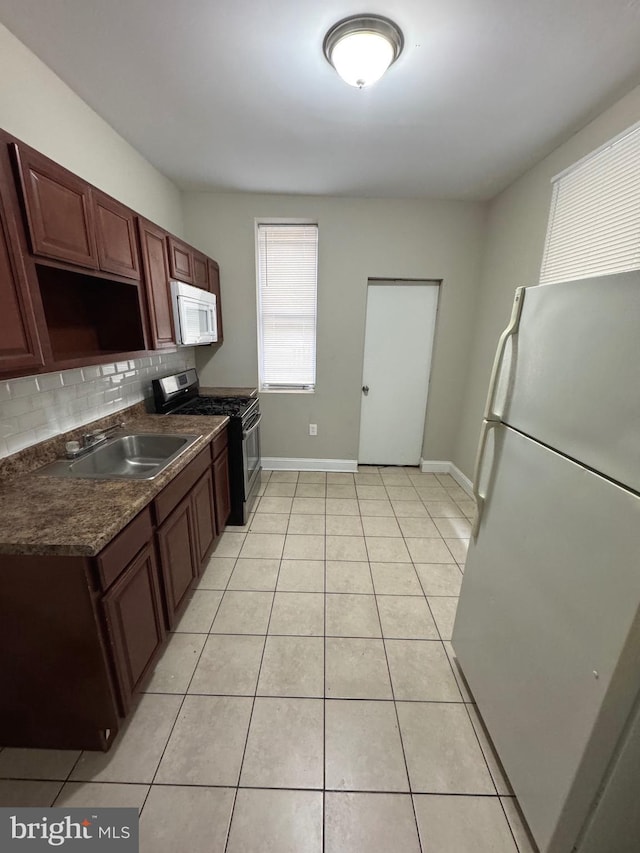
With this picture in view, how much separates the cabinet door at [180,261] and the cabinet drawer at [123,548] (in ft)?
5.84

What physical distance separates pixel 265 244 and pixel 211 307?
923 millimetres

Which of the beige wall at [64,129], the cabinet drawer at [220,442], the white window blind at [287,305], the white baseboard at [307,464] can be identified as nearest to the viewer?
the beige wall at [64,129]

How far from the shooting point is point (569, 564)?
92cm

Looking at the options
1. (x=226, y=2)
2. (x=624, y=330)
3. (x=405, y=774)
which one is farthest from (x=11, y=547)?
(x=226, y=2)

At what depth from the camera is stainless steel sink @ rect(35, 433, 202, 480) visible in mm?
1719

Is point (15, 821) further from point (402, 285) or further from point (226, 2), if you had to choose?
point (402, 285)

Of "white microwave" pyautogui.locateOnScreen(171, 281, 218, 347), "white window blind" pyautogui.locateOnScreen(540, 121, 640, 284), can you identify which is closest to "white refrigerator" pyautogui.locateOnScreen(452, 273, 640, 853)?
"white window blind" pyautogui.locateOnScreen(540, 121, 640, 284)

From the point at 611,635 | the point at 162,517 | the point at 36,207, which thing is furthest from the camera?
the point at 162,517

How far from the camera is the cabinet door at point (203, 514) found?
6.33 feet

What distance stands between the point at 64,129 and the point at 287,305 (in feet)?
6.49

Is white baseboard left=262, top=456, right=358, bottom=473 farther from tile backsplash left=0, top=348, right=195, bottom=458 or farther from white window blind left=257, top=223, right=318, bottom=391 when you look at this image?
tile backsplash left=0, top=348, right=195, bottom=458

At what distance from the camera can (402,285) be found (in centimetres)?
340

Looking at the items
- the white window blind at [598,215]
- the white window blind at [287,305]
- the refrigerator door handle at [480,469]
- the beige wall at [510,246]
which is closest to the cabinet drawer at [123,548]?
the refrigerator door handle at [480,469]

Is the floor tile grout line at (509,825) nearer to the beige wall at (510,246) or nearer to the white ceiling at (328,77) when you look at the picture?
the beige wall at (510,246)
